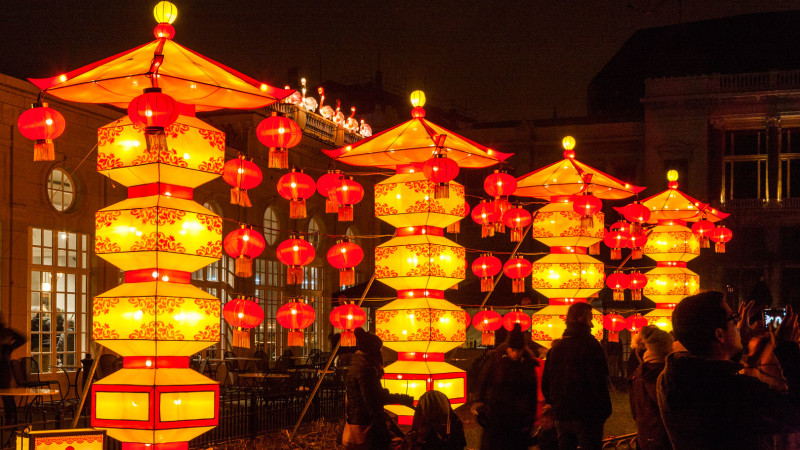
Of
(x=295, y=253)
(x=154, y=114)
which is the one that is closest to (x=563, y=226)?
(x=295, y=253)

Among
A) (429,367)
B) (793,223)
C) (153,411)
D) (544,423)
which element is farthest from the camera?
(793,223)

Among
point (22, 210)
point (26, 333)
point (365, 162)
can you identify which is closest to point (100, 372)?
point (26, 333)

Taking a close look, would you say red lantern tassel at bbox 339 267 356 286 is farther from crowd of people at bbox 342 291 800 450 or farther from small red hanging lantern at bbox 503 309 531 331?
small red hanging lantern at bbox 503 309 531 331

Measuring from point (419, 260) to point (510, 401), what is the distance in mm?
2201

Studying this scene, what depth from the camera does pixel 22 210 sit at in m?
15.3

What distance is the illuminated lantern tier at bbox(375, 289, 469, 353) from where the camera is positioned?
9758 millimetres

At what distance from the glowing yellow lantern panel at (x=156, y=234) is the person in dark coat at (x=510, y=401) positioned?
2687 millimetres

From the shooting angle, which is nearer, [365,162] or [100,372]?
[365,162]

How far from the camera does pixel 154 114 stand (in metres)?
6.64

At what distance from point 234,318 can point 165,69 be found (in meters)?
3.88

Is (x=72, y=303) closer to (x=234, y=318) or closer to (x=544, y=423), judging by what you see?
(x=234, y=318)

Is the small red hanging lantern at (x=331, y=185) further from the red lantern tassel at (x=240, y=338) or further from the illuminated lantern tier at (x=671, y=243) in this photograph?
the illuminated lantern tier at (x=671, y=243)

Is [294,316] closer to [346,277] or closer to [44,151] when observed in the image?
[346,277]

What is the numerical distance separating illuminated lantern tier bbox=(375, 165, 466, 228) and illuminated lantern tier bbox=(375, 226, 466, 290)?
138mm
